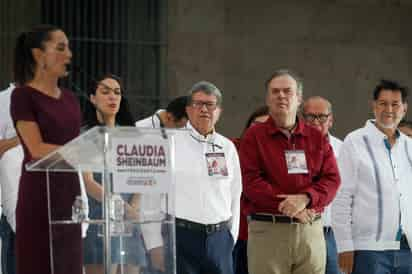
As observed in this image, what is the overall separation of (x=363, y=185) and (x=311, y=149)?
0.76 m

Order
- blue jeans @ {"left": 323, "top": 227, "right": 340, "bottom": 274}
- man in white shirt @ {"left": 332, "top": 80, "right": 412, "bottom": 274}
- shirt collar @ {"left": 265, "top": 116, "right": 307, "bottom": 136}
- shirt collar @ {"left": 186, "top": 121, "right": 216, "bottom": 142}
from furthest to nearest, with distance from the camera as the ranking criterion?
blue jeans @ {"left": 323, "top": 227, "right": 340, "bottom": 274}, shirt collar @ {"left": 186, "top": 121, "right": 216, "bottom": 142}, man in white shirt @ {"left": 332, "top": 80, "right": 412, "bottom": 274}, shirt collar @ {"left": 265, "top": 116, "right": 307, "bottom": 136}

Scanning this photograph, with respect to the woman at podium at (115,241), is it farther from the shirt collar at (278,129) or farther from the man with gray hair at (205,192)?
the man with gray hair at (205,192)

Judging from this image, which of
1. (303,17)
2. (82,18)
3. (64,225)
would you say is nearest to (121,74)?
(82,18)

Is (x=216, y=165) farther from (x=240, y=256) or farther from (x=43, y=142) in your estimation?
(x=43, y=142)

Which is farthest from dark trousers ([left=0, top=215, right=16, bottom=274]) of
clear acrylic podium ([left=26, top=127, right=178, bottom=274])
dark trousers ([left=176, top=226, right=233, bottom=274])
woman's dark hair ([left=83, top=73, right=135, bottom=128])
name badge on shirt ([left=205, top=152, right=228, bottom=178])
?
clear acrylic podium ([left=26, top=127, right=178, bottom=274])

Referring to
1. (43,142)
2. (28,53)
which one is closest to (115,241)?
(43,142)

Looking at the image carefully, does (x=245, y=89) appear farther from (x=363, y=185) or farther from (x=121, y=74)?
(x=363, y=185)

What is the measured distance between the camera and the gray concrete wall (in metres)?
11.1

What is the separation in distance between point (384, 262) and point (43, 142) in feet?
8.45

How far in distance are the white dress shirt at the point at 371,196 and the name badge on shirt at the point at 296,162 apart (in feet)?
2.58

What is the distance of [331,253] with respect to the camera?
7.71 metres

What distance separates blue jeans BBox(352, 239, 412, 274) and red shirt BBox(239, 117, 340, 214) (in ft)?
2.11

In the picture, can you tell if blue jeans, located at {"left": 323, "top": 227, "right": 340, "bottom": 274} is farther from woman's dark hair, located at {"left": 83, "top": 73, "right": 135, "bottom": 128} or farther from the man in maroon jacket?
woman's dark hair, located at {"left": 83, "top": 73, "right": 135, "bottom": 128}

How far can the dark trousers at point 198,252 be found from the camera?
688 cm
